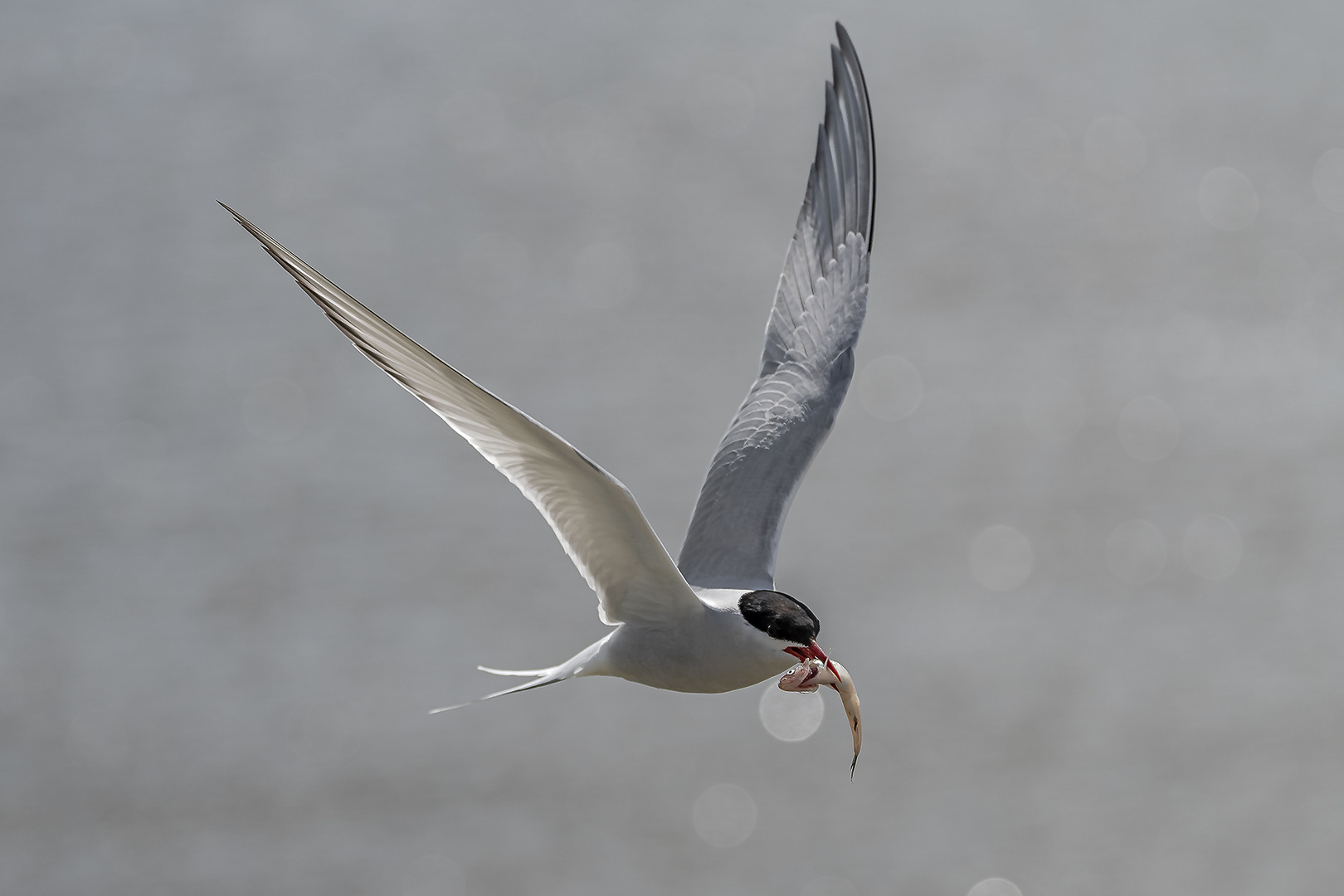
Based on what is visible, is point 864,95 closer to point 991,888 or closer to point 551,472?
point 551,472

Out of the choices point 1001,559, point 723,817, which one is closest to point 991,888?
point 723,817

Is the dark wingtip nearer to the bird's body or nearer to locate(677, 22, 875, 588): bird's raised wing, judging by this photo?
locate(677, 22, 875, 588): bird's raised wing

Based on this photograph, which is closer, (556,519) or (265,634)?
(556,519)

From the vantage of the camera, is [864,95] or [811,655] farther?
[864,95]

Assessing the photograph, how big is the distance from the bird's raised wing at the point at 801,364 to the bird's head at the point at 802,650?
106 cm

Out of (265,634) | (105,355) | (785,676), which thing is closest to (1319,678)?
(265,634)

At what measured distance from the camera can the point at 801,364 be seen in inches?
336

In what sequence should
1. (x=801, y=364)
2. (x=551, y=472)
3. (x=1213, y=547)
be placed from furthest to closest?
(x=1213, y=547), (x=801, y=364), (x=551, y=472)

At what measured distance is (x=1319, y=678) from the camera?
22250mm

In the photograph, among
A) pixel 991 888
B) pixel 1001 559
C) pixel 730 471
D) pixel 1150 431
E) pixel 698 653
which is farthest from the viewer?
pixel 1150 431

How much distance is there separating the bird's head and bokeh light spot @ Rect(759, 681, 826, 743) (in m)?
16.9

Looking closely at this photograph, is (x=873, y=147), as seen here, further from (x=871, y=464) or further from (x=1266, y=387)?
(x=1266, y=387)

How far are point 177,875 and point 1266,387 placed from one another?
19479 mm

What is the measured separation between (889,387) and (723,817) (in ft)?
29.6
